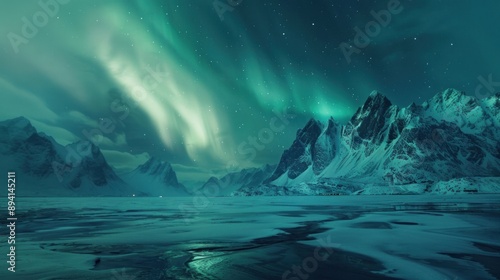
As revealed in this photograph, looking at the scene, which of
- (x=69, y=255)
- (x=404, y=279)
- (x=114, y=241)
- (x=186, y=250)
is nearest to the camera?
(x=404, y=279)

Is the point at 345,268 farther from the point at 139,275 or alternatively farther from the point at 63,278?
the point at 63,278

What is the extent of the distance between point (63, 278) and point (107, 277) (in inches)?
58.9

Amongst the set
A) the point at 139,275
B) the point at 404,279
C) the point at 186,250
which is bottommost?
the point at 404,279

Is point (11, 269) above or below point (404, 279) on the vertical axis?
above

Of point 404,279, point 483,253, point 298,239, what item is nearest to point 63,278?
point 404,279

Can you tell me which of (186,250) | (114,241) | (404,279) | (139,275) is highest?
(114,241)

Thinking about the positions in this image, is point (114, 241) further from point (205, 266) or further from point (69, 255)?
point (205, 266)

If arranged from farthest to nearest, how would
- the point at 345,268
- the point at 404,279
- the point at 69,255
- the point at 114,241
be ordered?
the point at 114,241 → the point at 69,255 → the point at 345,268 → the point at 404,279

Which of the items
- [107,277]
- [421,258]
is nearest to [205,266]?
[107,277]

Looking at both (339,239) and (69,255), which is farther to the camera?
(339,239)

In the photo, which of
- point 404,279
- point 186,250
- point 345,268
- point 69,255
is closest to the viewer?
point 404,279

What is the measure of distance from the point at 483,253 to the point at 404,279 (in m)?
7.79

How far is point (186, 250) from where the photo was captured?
1850 cm

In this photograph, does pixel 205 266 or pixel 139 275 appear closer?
pixel 139 275
